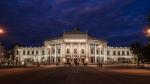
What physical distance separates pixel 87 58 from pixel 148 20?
121168 millimetres

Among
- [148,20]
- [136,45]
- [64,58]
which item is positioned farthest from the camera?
[64,58]

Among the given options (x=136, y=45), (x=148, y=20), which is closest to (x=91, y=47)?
(x=136, y=45)

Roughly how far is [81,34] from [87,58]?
14493 millimetres

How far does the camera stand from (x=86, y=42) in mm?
194625

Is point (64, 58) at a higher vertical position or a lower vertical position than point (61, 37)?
lower

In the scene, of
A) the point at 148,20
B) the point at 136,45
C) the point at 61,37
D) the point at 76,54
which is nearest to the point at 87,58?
the point at 76,54

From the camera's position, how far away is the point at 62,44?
194625 millimetres

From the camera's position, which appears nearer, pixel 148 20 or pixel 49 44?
pixel 148 20

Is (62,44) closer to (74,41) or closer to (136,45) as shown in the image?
(74,41)

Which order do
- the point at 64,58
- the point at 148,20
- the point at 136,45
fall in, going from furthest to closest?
the point at 64,58 < the point at 136,45 < the point at 148,20

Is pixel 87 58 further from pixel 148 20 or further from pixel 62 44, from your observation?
pixel 148 20

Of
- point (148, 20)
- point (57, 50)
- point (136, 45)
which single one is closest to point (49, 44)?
point (57, 50)

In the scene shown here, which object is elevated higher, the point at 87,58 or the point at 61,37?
the point at 61,37

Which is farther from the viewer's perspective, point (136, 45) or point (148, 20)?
point (136, 45)
